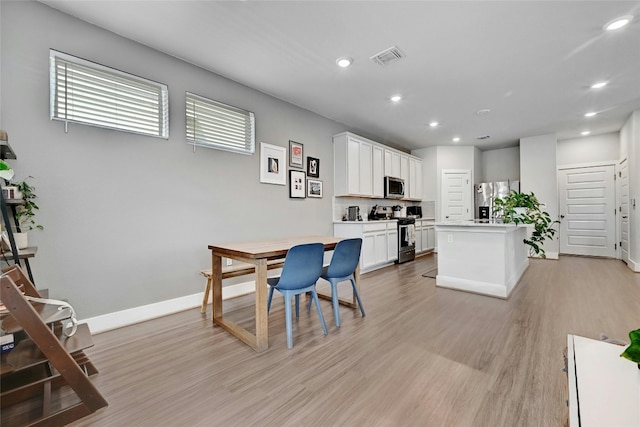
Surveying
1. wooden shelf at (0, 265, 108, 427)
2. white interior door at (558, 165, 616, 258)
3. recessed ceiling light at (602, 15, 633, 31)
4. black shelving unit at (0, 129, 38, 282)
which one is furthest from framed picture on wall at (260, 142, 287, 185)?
white interior door at (558, 165, 616, 258)

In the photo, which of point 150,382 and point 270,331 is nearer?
point 150,382

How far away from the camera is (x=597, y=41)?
2732mm

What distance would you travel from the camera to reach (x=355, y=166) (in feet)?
16.4

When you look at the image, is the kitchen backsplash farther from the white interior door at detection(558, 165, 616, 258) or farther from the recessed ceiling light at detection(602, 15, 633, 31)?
the recessed ceiling light at detection(602, 15, 633, 31)

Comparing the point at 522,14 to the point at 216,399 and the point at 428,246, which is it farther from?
the point at 428,246

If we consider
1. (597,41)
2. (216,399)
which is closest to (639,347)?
(216,399)

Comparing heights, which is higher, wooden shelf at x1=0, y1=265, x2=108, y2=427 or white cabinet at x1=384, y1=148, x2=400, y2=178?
white cabinet at x1=384, y1=148, x2=400, y2=178

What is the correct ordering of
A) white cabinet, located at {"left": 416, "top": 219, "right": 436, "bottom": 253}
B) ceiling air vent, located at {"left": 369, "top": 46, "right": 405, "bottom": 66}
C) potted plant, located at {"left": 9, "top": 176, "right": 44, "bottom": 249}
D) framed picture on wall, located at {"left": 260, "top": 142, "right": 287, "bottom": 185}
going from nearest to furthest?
potted plant, located at {"left": 9, "top": 176, "right": 44, "bottom": 249}, ceiling air vent, located at {"left": 369, "top": 46, "right": 405, "bottom": 66}, framed picture on wall, located at {"left": 260, "top": 142, "right": 287, "bottom": 185}, white cabinet, located at {"left": 416, "top": 219, "right": 436, "bottom": 253}

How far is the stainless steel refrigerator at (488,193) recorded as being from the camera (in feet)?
22.1

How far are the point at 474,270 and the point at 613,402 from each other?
3025 millimetres

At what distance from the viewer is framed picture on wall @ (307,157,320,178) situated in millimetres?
4461

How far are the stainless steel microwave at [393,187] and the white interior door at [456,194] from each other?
1.49 meters

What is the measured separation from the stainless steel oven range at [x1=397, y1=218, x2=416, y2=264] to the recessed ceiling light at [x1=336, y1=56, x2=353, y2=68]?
133 inches

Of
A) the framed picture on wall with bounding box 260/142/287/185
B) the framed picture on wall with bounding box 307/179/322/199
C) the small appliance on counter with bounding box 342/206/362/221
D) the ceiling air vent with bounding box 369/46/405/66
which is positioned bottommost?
the small appliance on counter with bounding box 342/206/362/221
